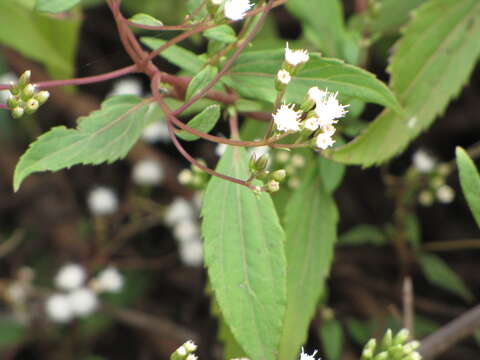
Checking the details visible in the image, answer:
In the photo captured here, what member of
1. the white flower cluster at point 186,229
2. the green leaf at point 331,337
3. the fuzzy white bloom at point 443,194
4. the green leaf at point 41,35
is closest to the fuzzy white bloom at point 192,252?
the white flower cluster at point 186,229

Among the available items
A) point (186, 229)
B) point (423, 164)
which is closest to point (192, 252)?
point (186, 229)

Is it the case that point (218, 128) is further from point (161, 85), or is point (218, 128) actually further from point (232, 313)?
point (232, 313)

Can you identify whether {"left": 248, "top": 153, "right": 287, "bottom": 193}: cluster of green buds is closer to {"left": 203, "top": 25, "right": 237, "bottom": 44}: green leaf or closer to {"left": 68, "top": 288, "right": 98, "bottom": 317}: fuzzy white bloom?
{"left": 203, "top": 25, "right": 237, "bottom": 44}: green leaf

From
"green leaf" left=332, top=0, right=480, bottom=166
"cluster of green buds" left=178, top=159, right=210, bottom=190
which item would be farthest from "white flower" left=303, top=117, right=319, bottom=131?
"cluster of green buds" left=178, top=159, right=210, bottom=190

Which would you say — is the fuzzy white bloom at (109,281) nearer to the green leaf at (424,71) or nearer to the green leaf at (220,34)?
the green leaf at (424,71)

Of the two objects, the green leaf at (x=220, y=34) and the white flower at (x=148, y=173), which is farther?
the white flower at (x=148, y=173)

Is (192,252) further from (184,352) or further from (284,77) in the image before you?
(284,77)
